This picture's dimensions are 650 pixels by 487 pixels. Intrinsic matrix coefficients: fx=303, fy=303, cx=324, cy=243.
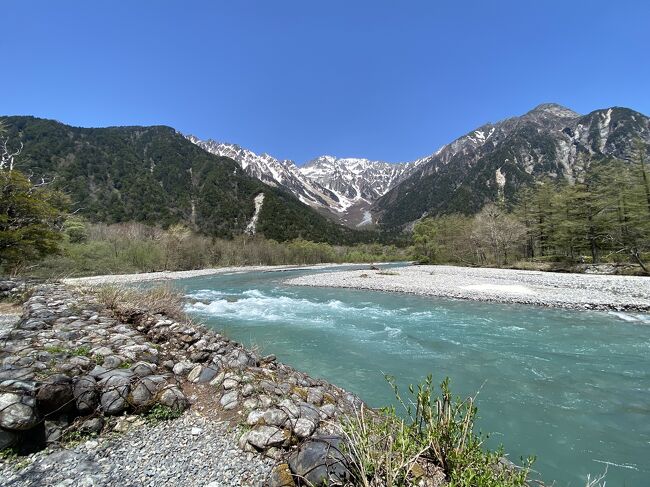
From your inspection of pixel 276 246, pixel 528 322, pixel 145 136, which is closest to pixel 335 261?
pixel 276 246

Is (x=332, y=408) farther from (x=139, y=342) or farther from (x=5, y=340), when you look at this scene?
(x=5, y=340)

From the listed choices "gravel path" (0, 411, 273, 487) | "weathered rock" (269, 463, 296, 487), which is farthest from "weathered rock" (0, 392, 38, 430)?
"weathered rock" (269, 463, 296, 487)

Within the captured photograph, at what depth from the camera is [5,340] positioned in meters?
4.80

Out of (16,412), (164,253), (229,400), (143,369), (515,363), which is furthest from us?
(164,253)

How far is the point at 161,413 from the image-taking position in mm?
3664

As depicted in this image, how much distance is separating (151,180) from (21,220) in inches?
5329

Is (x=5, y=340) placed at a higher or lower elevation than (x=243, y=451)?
higher

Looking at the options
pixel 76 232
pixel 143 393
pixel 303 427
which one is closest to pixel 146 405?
pixel 143 393

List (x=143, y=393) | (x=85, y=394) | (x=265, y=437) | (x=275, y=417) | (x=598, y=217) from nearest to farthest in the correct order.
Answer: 1. (x=265, y=437)
2. (x=275, y=417)
3. (x=85, y=394)
4. (x=143, y=393)
5. (x=598, y=217)

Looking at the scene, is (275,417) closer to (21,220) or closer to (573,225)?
(21,220)

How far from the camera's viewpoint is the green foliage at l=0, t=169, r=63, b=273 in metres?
12.0

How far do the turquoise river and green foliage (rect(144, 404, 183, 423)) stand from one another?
12.9 feet

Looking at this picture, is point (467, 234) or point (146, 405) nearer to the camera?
point (146, 405)

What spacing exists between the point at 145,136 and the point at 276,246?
12601 cm
